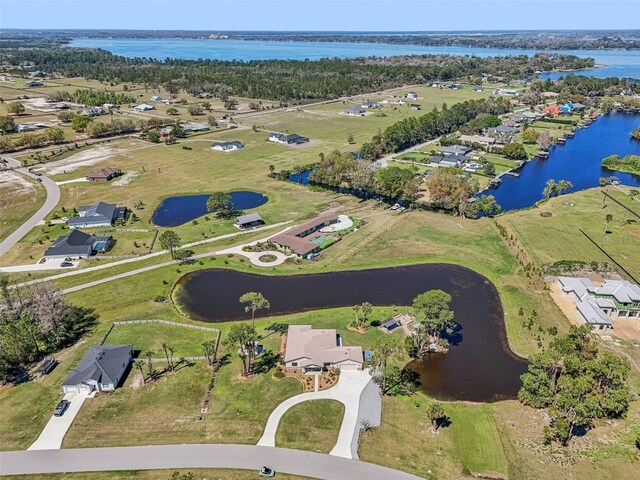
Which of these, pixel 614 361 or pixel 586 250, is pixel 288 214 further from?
pixel 614 361

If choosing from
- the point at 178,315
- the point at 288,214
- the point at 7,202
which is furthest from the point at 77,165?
the point at 178,315

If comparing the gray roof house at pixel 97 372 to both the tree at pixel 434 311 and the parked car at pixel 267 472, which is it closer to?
the parked car at pixel 267 472

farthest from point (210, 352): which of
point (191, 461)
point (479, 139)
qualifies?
point (479, 139)

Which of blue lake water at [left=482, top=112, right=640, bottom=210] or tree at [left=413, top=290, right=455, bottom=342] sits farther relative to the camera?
blue lake water at [left=482, top=112, right=640, bottom=210]

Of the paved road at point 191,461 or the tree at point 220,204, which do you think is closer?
the paved road at point 191,461

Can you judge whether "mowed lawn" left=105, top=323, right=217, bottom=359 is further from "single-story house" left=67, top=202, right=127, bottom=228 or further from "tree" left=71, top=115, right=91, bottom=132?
"tree" left=71, top=115, right=91, bottom=132

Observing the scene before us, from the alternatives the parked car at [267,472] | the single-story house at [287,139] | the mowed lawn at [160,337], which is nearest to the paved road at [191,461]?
the parked car at [267,472]

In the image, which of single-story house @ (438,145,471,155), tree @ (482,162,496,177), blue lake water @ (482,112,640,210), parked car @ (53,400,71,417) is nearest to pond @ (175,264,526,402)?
parked car @ (53,400,71,417)
